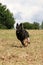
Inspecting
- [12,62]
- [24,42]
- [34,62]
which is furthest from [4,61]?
Answer: [24,42]

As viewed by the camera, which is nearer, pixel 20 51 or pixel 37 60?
pixel 37 60

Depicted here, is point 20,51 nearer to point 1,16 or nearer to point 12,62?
point 12,62

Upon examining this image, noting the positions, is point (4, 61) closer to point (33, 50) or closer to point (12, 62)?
point (12, 62)

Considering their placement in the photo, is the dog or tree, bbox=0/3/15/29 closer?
the dog

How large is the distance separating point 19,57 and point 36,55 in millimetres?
1249

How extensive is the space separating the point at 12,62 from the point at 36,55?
2.31m

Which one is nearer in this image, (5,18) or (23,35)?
(23,35)

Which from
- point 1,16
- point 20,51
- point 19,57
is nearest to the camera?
point 19,57

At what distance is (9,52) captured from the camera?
15.4 meters

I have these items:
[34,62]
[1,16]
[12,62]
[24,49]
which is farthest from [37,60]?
[1,16]

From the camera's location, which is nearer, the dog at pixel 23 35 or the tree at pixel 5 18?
the dog at pixel 23 35

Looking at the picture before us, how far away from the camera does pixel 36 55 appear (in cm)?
1538

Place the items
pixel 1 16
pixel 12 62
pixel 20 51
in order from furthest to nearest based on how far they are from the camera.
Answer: pixel 1 16 < pixel 20 51 < pixel 12 62

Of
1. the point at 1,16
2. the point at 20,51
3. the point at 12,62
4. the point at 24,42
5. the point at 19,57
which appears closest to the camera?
the point at 12,62
